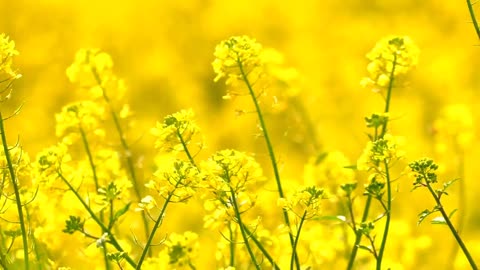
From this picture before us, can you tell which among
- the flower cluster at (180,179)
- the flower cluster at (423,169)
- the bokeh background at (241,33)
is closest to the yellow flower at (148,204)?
the flower cluster at (180,179)

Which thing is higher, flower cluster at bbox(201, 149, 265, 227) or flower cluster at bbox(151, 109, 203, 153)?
flower cluster at bbox(151, 109, 203, 153)

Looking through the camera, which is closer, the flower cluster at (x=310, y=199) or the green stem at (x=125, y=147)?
the flower cluster at (x=310, y=199)

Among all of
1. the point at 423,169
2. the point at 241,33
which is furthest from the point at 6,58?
the point at 241,33

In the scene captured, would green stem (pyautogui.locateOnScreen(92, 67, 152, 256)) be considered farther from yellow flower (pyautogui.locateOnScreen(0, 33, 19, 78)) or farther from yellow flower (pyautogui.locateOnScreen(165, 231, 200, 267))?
yellow flower (pyautogui.locateOnScreen(0, 33, 19, 78))

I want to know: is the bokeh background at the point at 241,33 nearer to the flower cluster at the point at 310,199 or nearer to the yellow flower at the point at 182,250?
the yellow flower at the point at 182,250

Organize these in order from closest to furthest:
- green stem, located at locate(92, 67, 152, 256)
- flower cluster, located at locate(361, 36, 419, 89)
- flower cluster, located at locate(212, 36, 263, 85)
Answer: flower cluster, located at locate(212, 36, 263, 85) < flower cluster, located at locate(361, 36, 419, 89) < green stem, located at locate(92, 67, 152, 256)

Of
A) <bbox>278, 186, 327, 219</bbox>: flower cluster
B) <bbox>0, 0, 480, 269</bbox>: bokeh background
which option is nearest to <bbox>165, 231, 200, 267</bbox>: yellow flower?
<bbox>278, 186, 327, 219</bbox>: flower cluster

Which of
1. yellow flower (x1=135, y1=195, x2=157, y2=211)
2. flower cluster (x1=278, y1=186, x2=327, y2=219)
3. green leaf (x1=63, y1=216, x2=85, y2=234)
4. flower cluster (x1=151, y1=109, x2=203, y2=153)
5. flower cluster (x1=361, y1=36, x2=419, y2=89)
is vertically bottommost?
flower cluster (x1=278, y1=186, x2=327, y2=219)

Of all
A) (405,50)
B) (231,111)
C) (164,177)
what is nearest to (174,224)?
(231,111)
